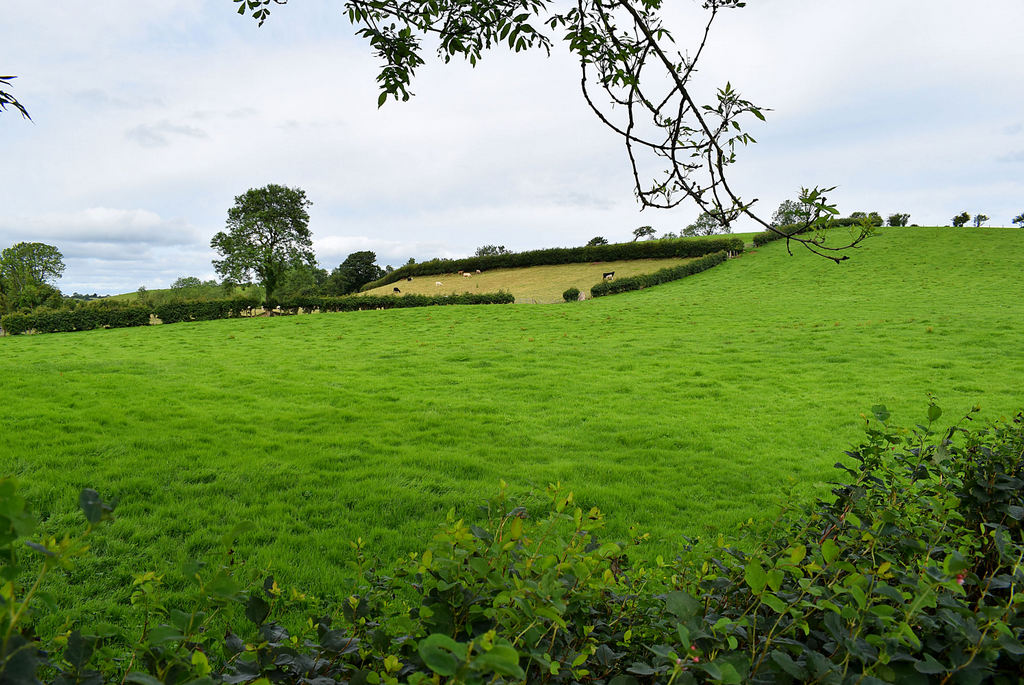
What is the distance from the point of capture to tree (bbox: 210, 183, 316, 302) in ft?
143

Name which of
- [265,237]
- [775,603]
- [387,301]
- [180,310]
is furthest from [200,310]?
[775,603]

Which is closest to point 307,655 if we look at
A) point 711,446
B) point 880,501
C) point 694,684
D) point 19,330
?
point 694,684

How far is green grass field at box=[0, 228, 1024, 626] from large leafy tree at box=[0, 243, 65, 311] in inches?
1212

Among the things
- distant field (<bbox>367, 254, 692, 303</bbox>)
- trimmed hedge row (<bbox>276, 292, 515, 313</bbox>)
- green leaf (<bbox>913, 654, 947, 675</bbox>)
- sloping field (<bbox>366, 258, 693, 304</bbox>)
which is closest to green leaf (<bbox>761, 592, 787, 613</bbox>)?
green leaf (<bbox>913, 654, 947, 675</bbox>)

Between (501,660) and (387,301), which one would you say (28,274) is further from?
(501,660)

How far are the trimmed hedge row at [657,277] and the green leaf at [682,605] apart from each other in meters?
33.7

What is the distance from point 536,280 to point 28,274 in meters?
47.4

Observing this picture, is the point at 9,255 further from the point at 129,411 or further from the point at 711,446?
the point at 711,446

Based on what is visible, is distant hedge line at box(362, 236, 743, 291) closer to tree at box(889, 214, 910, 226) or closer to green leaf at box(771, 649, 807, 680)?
tree at box(889, 214, 910, 226)

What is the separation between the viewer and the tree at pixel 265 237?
43.7m

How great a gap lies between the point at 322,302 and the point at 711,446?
28536mm

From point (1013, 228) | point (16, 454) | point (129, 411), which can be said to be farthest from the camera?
point (1013, 228)

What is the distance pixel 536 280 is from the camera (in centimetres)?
4550

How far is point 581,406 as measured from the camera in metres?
10.1
